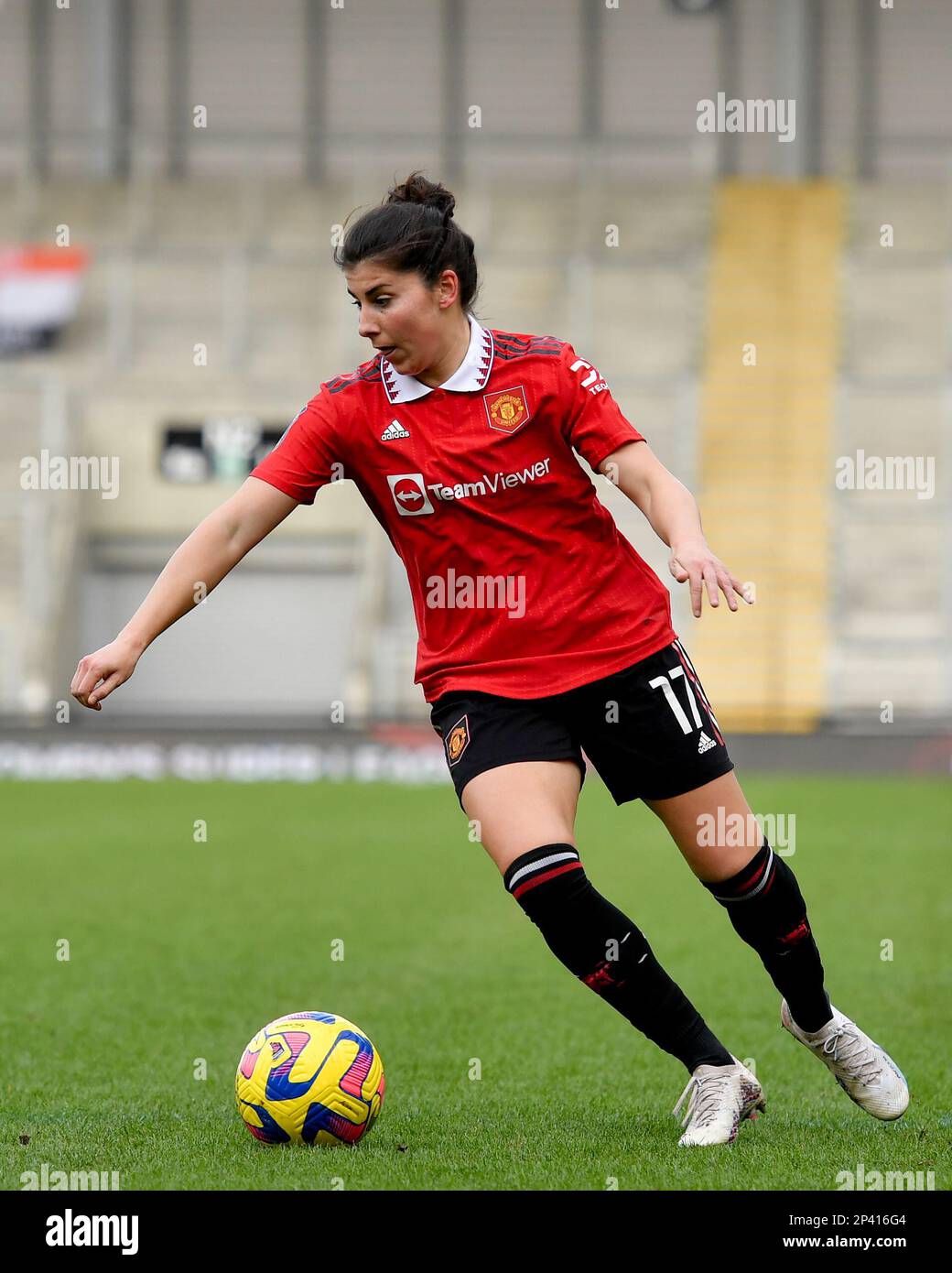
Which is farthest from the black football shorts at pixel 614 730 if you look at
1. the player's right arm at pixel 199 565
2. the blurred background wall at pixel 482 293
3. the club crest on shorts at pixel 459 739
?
the blurred background wall at pixel 482 293

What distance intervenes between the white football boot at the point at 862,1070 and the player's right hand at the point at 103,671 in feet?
6.77

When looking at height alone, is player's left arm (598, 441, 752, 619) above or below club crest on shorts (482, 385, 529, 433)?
below

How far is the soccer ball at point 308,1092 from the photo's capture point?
4523mm

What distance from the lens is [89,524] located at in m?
23.3

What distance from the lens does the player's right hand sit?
4.14 metres

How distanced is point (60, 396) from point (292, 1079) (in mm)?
19783

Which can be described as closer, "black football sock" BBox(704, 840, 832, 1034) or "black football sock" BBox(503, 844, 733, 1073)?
"black football sock" BBox(503, 844, 733, 1073)

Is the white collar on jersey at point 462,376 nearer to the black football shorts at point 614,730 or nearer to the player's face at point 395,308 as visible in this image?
the player's face at point 395,308

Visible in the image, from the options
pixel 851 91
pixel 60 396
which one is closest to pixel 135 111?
pixel 60 396

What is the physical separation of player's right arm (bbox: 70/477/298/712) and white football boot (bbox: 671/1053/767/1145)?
177 cm

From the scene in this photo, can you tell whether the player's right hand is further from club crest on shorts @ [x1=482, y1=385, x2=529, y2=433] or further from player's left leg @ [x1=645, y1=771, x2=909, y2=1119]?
player's left leg @ [x1=645, y1=771, x2=909, y2=1119]

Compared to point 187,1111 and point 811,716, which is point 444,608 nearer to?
point 187,1111

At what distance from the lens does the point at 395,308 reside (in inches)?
170

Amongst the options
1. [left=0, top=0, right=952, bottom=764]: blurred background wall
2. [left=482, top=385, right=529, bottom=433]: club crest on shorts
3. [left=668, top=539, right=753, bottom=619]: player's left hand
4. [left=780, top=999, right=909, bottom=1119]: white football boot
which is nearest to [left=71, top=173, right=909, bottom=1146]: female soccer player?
[left=482, top=385, right=529, bottom=433]: club crest on shorts
